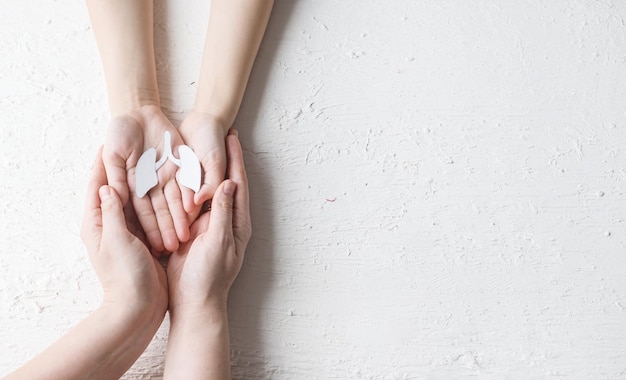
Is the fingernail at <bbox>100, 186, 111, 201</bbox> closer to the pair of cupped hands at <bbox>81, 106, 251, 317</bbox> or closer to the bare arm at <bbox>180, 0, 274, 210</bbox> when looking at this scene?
the pair of cupped hands at <bbox>81, 106, 251, 317</bbox>

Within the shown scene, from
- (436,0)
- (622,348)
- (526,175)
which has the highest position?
(436,0)

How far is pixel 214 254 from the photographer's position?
959mm

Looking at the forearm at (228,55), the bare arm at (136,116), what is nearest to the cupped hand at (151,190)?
Result: the bare arm at (136,116)

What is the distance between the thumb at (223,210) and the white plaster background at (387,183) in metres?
0.08

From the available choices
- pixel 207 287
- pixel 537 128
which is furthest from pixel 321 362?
pixel 537 128

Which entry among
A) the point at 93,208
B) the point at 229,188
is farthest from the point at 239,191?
the point at 93,208

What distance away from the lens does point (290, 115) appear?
1.11 meters

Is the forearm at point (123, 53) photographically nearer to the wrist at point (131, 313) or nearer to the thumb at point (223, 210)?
the thumb at point (223, 210)

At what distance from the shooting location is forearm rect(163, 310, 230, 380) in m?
0.91

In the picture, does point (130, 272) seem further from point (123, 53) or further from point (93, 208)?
point (123, 53)

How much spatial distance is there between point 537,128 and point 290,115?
44cm

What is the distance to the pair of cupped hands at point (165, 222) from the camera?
0.92 meters

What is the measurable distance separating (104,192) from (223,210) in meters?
0.19

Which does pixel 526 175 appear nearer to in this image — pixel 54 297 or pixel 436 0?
pixel 436 0
